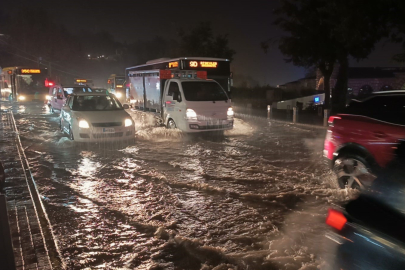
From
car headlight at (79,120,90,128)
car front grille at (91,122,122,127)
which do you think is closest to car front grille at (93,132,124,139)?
car front grille at (91,122,122,127)

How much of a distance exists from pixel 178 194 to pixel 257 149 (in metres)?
4.91

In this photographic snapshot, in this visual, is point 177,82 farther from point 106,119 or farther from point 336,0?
point 336,0

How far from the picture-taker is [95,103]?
1259cm

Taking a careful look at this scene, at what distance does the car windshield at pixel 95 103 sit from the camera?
1227cm

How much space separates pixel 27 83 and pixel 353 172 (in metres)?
30.9

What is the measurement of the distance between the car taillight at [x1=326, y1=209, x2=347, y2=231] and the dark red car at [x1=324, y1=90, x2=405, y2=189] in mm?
2901

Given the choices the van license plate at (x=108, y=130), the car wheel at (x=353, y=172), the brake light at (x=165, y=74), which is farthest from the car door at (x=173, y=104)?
the car wheel at (x=353, y=172)

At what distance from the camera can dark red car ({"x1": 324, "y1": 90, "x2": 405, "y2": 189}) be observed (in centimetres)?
548

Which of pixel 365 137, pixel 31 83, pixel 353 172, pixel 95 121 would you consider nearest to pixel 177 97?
pixel 95 121

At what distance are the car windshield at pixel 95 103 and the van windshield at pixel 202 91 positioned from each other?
233 cm

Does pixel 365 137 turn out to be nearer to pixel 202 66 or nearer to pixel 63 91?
pixel 202 66

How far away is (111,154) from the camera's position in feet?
34.5

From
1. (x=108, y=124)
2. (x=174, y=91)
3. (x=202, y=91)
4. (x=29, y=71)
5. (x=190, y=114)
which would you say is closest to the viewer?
(x=108, y=124)

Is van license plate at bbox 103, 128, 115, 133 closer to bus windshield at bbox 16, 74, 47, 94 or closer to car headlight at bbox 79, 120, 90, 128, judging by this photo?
car headlight at bbox 79, 120, 90, 128
